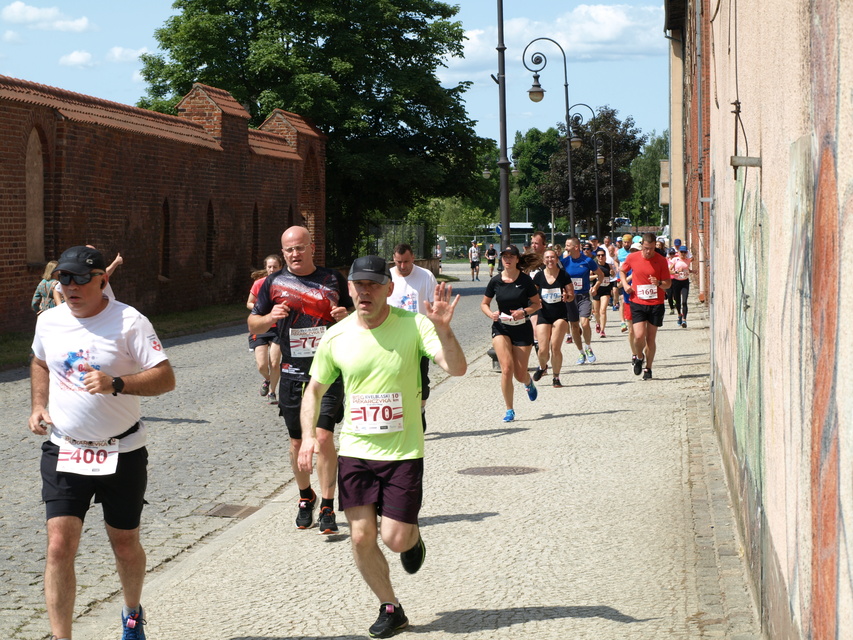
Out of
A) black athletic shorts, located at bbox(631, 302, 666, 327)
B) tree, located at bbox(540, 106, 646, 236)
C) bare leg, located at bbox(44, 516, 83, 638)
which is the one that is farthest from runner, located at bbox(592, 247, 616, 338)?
tree, located at bbox(540, 106, 646, 236)

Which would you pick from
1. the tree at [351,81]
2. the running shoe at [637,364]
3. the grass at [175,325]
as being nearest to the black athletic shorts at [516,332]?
the running shoe at [637,364]

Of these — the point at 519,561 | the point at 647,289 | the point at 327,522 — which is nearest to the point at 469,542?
the point at 519,561

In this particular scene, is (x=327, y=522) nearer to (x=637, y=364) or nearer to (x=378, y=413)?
(x=378, y=413)

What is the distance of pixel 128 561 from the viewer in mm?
5352

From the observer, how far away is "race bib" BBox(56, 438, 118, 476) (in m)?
5.20

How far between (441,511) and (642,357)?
8.23m

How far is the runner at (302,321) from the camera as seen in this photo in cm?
779

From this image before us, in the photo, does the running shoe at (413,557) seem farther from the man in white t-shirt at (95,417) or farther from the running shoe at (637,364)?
the running shoe at (637,364)

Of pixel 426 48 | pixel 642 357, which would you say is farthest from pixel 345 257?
pixel 642 357

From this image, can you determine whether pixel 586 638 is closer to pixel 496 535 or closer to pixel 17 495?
pixel 496 535

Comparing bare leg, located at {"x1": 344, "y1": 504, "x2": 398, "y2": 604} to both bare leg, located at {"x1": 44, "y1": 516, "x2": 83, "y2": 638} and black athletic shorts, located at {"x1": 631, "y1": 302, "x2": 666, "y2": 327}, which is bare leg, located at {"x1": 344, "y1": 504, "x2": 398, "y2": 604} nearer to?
bare leg, located at {"x1": 44, "y1": 516, "x2": 83, "y2": 638}

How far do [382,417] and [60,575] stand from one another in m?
1.58

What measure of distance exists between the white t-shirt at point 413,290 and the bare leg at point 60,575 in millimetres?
6021

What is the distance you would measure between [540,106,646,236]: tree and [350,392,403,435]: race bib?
7322 cm
